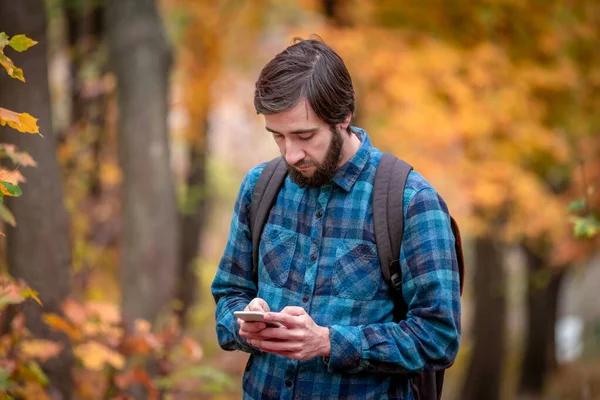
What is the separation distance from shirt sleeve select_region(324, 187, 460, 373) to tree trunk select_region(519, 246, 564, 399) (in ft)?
37.0

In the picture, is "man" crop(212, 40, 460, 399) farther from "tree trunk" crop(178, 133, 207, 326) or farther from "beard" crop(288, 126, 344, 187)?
"tree trunk" crop(178, 133, 207, 326)

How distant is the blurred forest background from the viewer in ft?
13.6

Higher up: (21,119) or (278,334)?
(21,119)

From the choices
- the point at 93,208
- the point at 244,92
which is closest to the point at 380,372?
the point at 93,208

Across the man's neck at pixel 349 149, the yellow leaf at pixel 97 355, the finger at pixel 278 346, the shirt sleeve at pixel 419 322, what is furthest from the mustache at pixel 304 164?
the yellow leaf at pixel 97 355

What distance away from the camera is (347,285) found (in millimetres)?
2229

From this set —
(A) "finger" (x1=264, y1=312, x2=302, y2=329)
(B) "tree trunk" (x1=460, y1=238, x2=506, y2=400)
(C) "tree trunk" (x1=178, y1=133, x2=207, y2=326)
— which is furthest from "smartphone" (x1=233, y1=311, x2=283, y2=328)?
(B) "tree trunk" (x1=460, y1=238, x2=506, y2=400)

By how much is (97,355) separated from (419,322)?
250cm

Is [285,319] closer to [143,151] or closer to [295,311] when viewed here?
[295,311]

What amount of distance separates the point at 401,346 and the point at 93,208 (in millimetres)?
6938

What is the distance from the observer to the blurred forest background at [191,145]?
415 cm

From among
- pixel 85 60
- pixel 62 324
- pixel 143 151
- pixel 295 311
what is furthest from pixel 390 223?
pixel 85 60

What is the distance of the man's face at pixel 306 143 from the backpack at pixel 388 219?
0.15m

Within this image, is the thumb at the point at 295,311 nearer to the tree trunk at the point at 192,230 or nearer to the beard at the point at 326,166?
the beard at the point at 326,166
